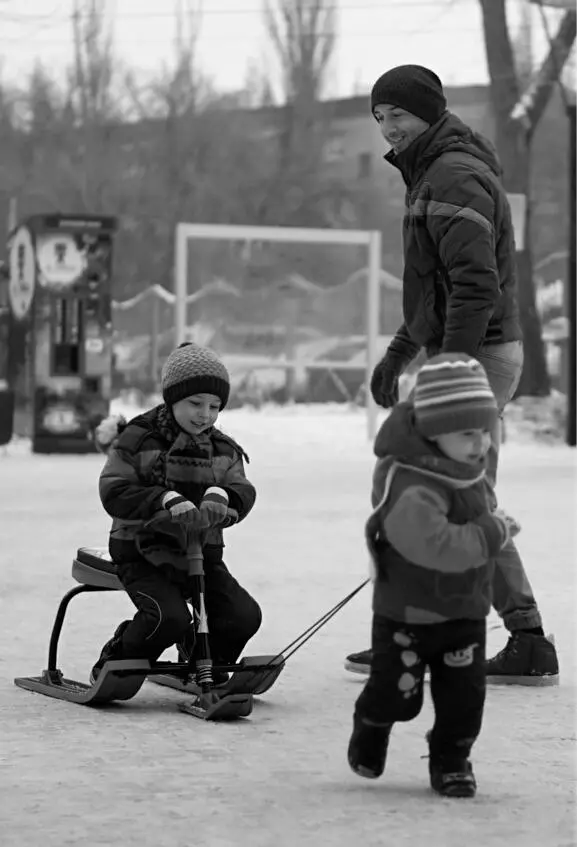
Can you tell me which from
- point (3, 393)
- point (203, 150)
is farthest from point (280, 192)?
point (3, 393)

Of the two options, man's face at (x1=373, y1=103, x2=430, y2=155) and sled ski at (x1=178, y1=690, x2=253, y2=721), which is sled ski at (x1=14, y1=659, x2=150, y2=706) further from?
man's face at (x1=373, y1=103, x2=430, y2=155)

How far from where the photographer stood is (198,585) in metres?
5.09

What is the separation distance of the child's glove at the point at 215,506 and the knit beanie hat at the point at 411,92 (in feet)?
3.83

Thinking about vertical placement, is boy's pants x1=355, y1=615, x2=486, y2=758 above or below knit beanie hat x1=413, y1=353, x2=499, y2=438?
below

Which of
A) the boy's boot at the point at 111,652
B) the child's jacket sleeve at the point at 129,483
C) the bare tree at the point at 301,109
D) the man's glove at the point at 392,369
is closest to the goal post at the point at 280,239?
the man's glove at the point at 392,369

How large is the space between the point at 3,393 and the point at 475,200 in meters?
12.5

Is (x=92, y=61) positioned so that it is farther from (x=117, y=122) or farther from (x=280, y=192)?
(x=280, y=192)

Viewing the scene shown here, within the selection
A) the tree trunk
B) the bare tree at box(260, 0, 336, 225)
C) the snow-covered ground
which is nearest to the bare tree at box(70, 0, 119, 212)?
the bare tree at box(260, 0, 336, 225)

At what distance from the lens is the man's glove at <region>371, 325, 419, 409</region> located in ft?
18.2

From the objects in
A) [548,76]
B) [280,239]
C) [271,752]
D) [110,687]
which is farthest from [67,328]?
[271,752]

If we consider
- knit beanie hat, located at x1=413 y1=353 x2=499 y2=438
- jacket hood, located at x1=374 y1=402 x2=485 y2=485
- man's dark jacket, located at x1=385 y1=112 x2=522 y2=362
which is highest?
man's dark jacket, located at x1=385 y1=112 x2=522 y2=362

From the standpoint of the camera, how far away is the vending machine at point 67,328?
1736 cm

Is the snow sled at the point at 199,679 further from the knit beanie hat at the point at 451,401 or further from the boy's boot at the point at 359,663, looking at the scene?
the knit beanie hat at the point at 451,401

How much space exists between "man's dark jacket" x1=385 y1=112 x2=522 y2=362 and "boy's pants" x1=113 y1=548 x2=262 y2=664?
0.87 metres
